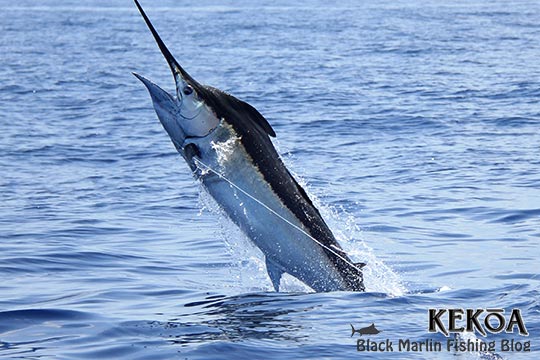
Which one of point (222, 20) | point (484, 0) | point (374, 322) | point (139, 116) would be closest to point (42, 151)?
point (139, 116)

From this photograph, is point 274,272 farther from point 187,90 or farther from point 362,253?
point 362,253

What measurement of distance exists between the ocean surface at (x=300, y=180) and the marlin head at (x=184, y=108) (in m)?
0.56

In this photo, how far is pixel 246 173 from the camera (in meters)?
7.58

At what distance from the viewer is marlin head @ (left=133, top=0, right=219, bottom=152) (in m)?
7.49

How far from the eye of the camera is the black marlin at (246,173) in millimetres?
7496

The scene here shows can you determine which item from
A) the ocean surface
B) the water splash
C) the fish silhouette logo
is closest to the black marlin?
the ocean surface

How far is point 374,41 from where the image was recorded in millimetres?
33219

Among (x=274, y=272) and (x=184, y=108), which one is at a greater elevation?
(x=184, y=108)

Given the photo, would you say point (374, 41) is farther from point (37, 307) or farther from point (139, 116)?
point (37, 307)

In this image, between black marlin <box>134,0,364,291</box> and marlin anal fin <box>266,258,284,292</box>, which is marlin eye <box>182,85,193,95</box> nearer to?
black marlin <box>134,0,364,291</box>

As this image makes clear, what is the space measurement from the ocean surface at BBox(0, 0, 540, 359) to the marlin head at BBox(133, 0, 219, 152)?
564mm

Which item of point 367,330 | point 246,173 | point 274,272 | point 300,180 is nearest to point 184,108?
point 246,173

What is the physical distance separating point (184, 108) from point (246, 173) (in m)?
0.62

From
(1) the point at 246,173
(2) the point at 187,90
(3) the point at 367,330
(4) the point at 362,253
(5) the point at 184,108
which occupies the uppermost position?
(2) the point at 187,90
